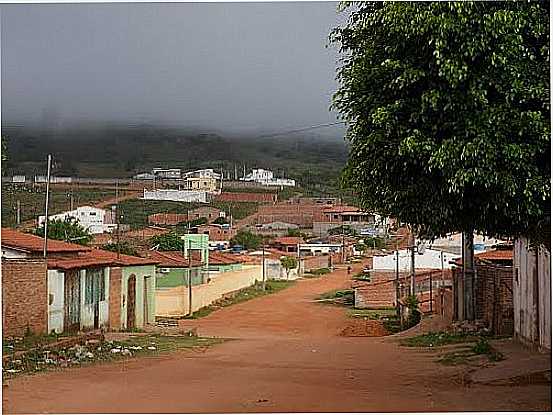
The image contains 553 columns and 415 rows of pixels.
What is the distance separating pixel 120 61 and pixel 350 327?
284 inches

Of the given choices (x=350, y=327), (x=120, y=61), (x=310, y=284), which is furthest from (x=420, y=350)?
(x=310, y=284)

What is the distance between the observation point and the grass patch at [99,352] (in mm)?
11828

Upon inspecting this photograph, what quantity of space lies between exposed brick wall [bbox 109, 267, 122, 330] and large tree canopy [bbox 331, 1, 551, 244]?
11.5m

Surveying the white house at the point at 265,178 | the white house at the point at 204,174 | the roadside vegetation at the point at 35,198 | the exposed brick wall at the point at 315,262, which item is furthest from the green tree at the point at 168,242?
the exposed brick wall at the point at 315,262

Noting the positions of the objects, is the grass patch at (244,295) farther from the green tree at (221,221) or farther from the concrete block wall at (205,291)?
the green tree at (221,221)

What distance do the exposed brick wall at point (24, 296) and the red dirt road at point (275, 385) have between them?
166 cm

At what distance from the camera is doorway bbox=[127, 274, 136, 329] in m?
18.6

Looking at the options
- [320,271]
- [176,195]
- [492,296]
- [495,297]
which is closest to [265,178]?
[176,195]

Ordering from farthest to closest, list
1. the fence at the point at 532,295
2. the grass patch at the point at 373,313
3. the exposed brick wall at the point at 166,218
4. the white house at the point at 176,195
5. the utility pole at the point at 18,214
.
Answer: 1. the exposed brick wall at the point at 166,218
2. the white house at the point at 176,195
3. the grass patch at the point at 373,313
4. the utility pole at the point at 18,214
5. the fence at the point at 532,295

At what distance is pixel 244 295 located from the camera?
2756cm

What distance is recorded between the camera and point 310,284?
30281 millimetres

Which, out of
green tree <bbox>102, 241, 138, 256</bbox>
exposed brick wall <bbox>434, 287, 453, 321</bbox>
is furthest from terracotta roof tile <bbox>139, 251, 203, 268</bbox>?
exposed brick wall <bbox>434, 287, 453, 321</bbox>

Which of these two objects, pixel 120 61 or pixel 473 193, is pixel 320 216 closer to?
pixel 120 61

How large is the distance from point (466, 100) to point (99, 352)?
29.5ft
